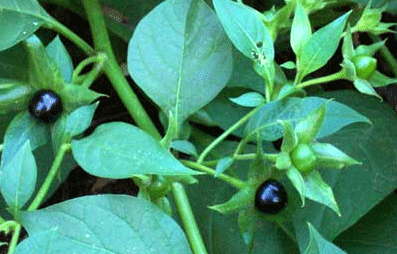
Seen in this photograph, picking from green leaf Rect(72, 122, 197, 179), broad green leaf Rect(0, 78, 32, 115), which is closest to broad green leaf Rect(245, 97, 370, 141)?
green leaf Rect(72, 122, 197, 179)

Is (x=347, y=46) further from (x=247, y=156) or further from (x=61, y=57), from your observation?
(x=61, y=57)

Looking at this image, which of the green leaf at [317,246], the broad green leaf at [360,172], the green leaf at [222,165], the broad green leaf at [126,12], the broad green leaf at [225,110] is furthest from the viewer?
the broad green leaf at [126,12]

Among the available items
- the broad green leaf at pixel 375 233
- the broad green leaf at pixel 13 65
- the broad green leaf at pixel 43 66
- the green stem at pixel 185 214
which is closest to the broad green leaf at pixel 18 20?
the broad green leaf at pixel 43 66

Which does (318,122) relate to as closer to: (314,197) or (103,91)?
(314,197)

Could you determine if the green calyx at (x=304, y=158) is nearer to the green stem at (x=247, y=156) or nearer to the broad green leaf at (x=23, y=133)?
the green stem at (x=247, y=156)

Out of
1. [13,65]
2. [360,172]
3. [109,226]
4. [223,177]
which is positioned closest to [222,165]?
[223,177]

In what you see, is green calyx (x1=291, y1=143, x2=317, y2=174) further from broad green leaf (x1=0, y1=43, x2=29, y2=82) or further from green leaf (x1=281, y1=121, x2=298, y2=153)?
broad green leaf (x1=0, y1=43, x2=29, y2=82)

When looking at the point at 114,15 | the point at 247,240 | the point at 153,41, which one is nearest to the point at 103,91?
the point at 114,15
